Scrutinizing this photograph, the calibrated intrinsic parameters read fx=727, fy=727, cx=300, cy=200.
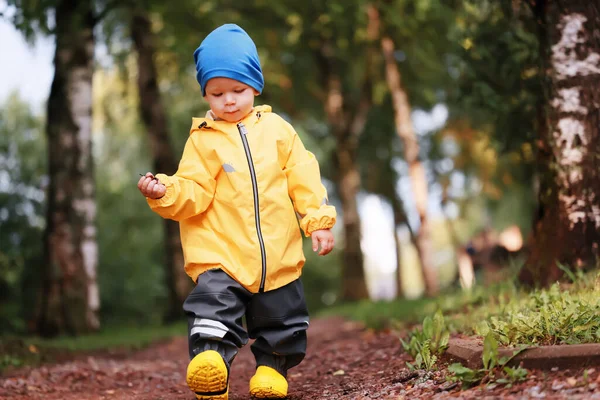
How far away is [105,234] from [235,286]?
1541 cm

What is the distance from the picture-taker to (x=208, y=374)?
353 centimetres

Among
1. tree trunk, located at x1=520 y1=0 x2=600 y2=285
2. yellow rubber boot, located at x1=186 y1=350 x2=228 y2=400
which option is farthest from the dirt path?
tree trunk, located at x1=520 y1=0 x2=600 y2=285

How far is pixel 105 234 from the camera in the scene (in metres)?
18.4

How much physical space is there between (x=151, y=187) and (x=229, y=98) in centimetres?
66

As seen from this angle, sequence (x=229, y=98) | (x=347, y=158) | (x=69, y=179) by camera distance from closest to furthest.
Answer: (x=229, y=98), (x=69, y=179), (x=347, y=158)

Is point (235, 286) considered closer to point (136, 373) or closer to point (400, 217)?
point (136, 373)

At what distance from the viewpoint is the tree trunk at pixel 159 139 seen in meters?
13.3

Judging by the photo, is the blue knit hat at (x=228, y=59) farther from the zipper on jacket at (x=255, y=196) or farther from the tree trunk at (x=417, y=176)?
the tree trunk at (x=417, y=176)

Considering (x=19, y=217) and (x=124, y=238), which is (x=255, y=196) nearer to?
(x=19, y=217)

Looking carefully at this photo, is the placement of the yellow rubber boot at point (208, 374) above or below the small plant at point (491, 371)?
above

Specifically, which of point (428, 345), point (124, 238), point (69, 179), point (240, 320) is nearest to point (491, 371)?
point (428, 345)

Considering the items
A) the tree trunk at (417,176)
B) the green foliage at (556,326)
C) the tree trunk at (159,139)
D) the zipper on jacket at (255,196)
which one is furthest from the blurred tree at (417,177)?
the zipper on jacket at (255,196)

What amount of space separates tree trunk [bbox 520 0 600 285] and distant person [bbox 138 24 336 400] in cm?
239

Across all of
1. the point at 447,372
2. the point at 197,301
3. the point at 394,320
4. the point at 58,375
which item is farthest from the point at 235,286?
the point at 394,320
